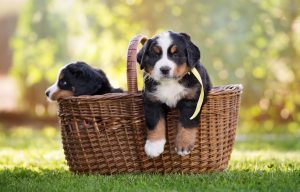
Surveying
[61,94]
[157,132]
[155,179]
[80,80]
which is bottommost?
[155,179]

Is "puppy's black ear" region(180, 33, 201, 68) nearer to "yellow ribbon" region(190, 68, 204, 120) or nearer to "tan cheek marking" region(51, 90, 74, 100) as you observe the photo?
"yellow ribbon" region(190, 68, 204, 120)

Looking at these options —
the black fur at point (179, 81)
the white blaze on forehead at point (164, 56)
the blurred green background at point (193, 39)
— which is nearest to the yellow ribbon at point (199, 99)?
the black fur at point (179, 81)

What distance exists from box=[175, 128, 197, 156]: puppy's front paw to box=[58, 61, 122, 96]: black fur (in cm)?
109

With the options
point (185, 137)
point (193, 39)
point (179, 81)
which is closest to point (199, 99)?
point (179, 81)

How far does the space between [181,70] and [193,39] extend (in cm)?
797

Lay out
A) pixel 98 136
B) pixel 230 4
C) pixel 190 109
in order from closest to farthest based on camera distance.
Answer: pixel 190 109 → pixel 98 136 → pixel 230 4

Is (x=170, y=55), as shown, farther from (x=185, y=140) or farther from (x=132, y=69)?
(x=185, y=140)

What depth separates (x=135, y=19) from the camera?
1302 centimetres

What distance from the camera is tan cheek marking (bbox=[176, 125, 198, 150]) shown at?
4637 millimetres

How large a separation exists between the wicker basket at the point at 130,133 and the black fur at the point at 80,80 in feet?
1.03

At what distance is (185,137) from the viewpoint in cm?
465

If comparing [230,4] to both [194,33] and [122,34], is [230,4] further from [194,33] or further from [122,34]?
[122,34]

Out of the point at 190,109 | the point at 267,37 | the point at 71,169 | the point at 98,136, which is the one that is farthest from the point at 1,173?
the point at 267,37

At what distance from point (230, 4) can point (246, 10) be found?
34 centimetres
